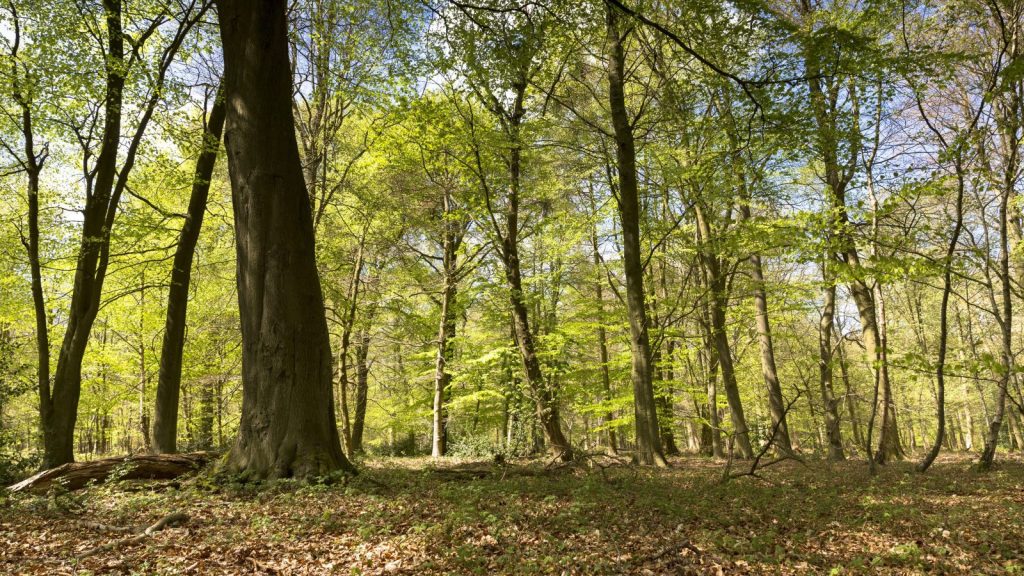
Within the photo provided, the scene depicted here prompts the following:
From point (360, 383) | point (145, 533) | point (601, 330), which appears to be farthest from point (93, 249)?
point (601, 330)

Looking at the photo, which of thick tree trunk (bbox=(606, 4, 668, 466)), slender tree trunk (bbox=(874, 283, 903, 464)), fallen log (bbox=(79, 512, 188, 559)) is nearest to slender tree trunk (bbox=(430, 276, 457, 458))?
thick tree trunk (bbox=(606, 4, 668, 466))

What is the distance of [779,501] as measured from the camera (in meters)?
6.17

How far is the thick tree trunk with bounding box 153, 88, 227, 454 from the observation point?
10375mm

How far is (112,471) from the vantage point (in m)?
6.52

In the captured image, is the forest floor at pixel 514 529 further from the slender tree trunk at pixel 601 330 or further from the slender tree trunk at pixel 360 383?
the slender tree trunk at pixel 360 383

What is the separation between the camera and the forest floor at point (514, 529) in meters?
3.92

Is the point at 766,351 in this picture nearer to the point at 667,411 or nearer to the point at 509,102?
the point at 667,411

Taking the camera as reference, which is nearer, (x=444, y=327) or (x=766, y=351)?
(x=766, y=351)

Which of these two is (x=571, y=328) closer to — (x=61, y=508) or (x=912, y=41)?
(x=912, y=41)

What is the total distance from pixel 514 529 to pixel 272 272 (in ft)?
13.5

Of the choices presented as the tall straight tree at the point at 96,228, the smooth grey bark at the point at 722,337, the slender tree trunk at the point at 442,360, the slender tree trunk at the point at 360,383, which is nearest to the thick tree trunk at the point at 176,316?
the tall straight tree at the point at 96,228

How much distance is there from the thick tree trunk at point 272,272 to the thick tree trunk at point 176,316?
14.2ft

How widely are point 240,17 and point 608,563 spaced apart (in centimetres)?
730

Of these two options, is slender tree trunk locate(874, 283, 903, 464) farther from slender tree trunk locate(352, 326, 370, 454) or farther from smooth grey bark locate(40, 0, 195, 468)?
smooth grey bark locate(40, 0, 195, 468)
